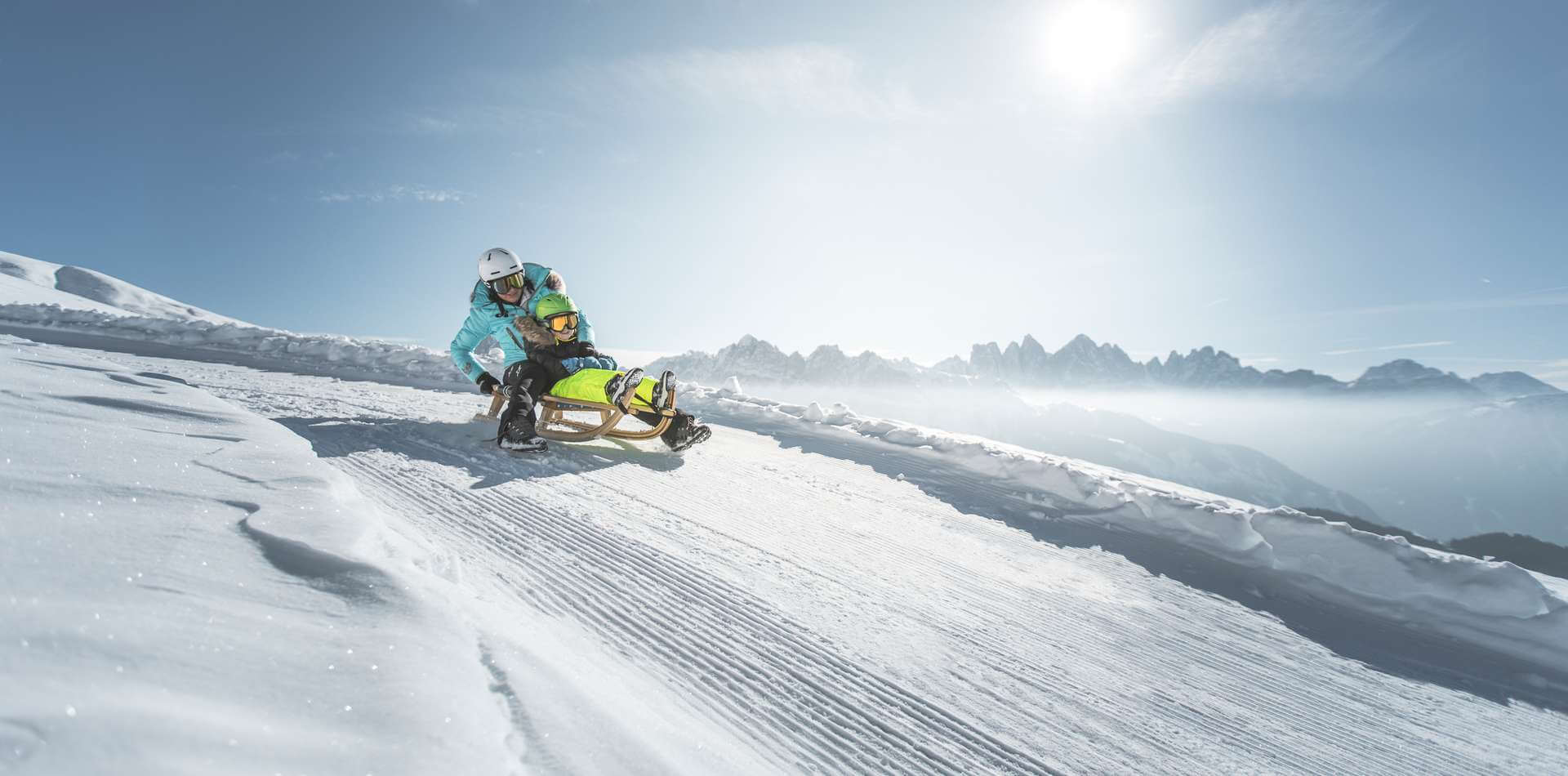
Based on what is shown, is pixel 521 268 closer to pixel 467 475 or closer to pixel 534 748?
pixel 467 475

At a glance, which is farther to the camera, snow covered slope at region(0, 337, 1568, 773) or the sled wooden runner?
the sled wooden runner

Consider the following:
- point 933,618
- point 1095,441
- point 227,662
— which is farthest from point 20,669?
point 1095,441

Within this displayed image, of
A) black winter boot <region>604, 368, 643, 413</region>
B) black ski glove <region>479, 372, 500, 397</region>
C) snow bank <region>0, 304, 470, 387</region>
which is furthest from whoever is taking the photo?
snow bank <region>0, 304, 470, 387</region>

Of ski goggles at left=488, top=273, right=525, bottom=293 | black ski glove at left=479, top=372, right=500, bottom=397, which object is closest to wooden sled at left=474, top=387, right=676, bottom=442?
black ski glove at left=479, top=372, right=500, bottom=397

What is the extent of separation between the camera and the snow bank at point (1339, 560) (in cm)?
319

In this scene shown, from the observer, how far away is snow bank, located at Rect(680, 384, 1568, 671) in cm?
319

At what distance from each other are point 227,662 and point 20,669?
253 millimetres

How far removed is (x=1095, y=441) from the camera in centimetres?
19312

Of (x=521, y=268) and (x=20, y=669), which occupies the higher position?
(x=521, y=268)

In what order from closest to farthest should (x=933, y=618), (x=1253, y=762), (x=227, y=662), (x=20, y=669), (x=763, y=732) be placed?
1. (x=20, y=669)
2. (x=227, y=662)
3. (x=763, y=732)
4. (x=1253, y=762)
5. (x=933, y=618)

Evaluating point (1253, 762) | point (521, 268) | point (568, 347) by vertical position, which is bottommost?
point (1253, 762)

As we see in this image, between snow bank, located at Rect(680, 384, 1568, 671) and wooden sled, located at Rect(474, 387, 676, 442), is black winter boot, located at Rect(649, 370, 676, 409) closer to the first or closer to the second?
wooden sled, located at Rect(474, 387, 676, 442)

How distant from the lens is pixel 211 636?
113 centimetres

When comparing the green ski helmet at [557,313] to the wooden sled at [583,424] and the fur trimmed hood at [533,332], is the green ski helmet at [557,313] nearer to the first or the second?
the fur trimmed hood at [533,332]
